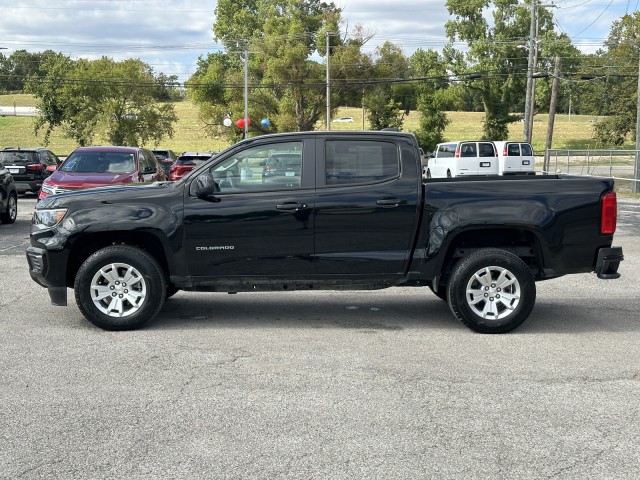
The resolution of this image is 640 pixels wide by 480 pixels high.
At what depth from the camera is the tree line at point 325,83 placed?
57375 millimetres

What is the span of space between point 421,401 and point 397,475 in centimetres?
130

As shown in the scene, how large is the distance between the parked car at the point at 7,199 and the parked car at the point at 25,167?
8.03 metres

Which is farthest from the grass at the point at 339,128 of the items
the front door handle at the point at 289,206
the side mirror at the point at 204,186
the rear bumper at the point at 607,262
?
the rear bumper at the point at 607,262

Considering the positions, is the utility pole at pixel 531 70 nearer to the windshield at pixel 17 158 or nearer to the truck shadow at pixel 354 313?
the windshield at pixel 17 158

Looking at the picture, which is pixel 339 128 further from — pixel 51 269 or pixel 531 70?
pixel 51 269

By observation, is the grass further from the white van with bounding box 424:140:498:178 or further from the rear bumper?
the rear bumper

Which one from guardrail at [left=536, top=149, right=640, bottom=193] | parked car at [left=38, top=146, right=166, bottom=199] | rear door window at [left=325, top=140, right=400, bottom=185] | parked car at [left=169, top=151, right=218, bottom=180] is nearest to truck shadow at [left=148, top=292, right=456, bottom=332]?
rear door window at [left=325, top=140, right=400, bottom=185]

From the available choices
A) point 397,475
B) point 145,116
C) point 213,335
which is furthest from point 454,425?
point 145,116

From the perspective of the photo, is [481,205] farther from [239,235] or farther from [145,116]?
[145,116]

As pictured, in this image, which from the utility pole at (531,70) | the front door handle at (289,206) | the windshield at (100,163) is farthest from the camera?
the utility pole at (531,70)

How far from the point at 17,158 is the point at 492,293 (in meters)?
22.0

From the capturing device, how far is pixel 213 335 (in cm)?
748

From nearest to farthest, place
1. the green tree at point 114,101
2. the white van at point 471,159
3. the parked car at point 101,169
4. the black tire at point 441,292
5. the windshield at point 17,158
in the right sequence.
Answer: the black tire at point 441,292
the parked car at point 101,169
the windshield at point 17,158
the white van at point 471,159
the green tree at point 114,101

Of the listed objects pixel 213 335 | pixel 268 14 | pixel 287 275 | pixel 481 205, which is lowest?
pixel 213 335
